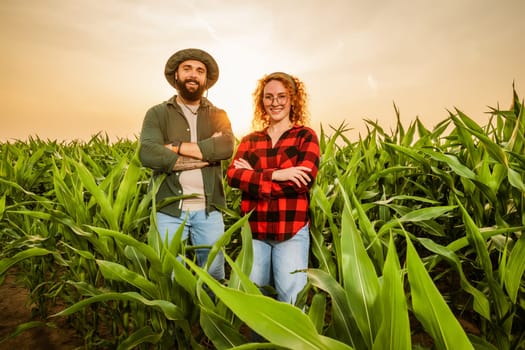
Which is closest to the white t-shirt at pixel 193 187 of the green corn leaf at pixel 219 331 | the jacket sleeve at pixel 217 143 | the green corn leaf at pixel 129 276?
the jacket sleeve at pixel 217 143

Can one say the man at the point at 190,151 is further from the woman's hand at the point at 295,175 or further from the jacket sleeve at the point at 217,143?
the woman's hand at the point at 295,175

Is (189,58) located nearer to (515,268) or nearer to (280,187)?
(280,187)

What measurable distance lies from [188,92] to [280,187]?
0.84m

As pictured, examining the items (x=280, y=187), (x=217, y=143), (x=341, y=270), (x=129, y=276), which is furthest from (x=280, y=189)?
(x=129, y=276)

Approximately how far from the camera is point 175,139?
1.71 metres

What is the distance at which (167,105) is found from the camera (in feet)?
5.62

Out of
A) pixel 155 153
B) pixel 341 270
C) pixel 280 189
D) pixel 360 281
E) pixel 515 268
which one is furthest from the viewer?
pixel 155 153

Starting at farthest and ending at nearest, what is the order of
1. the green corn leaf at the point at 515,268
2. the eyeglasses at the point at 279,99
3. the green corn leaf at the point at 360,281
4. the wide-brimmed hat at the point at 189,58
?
1. the wide-brimmed hat at the point at 189,58
2. the eyeglasses at the point at 279,99
3. the green corn leaf at the point at 515,268
4. the green corn leaf at the point at 360,281

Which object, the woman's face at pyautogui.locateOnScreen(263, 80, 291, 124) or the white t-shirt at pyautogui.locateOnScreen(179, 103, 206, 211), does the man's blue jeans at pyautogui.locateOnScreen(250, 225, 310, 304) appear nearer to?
the white t-shirt at pyautogui.locateOnScreen(179, 103, 206, 211)

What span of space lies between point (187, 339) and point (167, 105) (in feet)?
3.98

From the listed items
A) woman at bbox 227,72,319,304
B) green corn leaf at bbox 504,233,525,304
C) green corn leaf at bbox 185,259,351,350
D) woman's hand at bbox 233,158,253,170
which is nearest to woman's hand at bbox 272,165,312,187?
woman at bbox 227,72,319,304

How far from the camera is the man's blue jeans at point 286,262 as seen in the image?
1283 millimetres

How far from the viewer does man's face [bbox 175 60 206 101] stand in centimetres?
168

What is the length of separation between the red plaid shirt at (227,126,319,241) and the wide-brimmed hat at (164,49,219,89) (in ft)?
2.45
